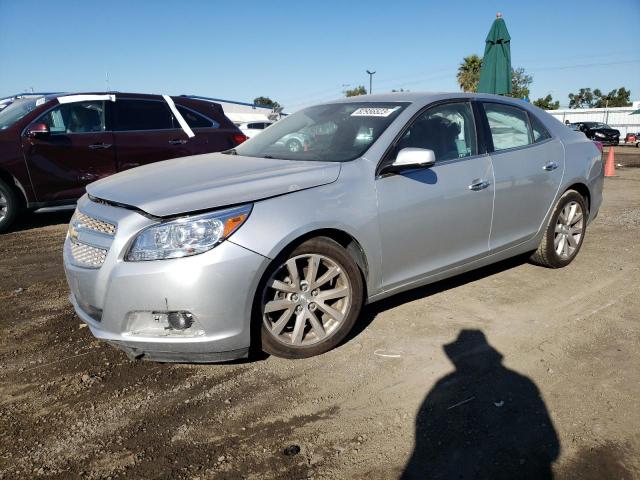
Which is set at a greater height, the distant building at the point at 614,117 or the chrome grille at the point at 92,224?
the chrome grille at the point at 92,224

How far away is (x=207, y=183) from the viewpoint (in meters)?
2.91

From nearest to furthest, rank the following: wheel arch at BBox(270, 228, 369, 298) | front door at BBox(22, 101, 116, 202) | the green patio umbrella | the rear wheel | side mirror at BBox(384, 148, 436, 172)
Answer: wheel arch at BBox(270, 228, 369, 298)
side mirror at BBox(384, 148, 436, 172)
the rear wheel
front door at BBox(22, 101, 116, 202)
the green patio umbrella

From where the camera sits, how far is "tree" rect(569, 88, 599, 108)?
92500 mm

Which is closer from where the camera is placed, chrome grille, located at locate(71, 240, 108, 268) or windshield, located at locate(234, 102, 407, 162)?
chrome grille, located at locate(71, 240, 108, 268)

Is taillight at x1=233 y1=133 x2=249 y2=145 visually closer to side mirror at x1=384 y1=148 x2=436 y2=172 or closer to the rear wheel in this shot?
the rear wheel

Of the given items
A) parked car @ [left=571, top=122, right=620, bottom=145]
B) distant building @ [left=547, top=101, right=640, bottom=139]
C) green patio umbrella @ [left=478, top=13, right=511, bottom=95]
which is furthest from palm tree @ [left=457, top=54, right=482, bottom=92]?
green patio umbrella @ [left=478, top=13, right=511, bottom=95]

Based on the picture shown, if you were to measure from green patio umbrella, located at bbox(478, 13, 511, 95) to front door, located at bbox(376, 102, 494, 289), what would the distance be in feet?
28.0

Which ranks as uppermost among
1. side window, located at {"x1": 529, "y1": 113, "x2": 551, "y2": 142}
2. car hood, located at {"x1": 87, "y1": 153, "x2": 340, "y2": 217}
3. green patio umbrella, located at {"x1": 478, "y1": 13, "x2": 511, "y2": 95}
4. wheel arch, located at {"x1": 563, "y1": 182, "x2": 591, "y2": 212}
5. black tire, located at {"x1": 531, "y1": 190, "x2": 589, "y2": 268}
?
green patio umbrella, located at {"x1": 478, "y1": 13, "x2": 511, "y2": 95}

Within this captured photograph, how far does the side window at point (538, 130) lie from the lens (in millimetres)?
4432

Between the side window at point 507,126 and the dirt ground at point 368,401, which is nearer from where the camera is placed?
the dirt ground at point 368,401

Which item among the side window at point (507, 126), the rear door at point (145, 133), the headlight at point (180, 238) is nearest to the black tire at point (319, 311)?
the headlight at point (180, 238)

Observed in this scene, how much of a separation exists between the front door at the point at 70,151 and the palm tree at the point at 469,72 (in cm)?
4299

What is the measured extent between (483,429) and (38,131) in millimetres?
6294

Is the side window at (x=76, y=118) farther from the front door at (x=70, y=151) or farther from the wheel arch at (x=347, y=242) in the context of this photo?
the wheel arch at (x=347, y=242)
